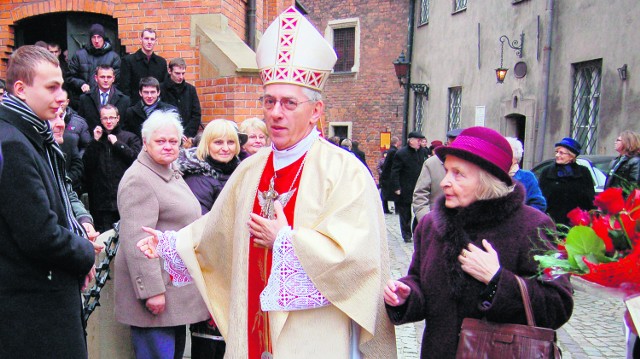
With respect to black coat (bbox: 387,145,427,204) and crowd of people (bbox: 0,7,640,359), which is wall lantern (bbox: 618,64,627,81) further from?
crowd of people (bbox: 0,7,640,359)

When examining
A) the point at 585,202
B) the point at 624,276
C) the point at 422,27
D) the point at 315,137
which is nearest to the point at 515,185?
the point at 624,276

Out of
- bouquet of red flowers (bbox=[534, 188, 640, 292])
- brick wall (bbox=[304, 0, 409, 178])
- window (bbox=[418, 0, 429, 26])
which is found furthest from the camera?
brick wall (bbox=[304, 0, 409, 178])

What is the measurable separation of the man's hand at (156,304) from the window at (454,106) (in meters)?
16.0

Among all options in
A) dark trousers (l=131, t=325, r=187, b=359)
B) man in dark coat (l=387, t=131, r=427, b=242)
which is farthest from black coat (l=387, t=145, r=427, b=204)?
dark trousers (l=131, t=325, r=187, b=359)

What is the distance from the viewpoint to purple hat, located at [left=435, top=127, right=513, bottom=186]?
2.55 meters

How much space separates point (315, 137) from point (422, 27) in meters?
19.4

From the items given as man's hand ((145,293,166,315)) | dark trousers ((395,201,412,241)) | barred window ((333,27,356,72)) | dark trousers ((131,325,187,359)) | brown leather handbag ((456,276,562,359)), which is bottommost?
dark trousers ((395,201,412,241))

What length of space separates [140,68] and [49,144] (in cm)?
472

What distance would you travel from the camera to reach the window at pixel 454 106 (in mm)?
18703

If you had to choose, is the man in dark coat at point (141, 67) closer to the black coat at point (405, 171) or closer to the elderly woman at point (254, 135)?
the elderly woman at point (254, 135)

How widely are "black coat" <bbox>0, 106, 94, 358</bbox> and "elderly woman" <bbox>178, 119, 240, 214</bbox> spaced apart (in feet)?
5.01

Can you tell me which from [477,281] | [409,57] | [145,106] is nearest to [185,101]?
[145,106]

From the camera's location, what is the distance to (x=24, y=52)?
2.80m

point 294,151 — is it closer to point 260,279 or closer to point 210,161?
point 260,279
